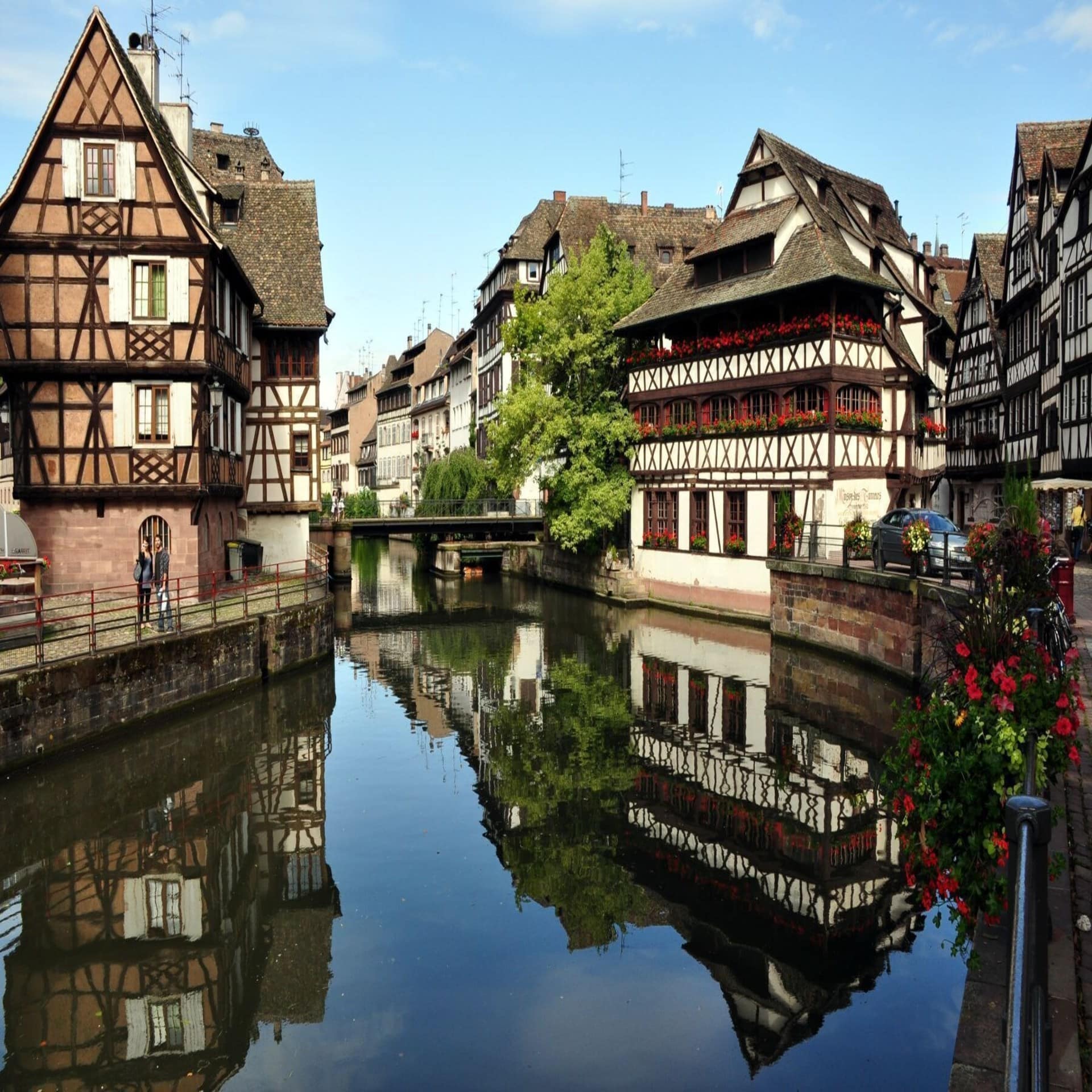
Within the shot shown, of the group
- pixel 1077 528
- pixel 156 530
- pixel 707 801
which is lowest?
pixel 707 801

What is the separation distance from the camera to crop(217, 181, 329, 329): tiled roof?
117ft

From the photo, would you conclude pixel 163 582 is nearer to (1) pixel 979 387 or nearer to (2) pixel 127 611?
(2) pixel 127 611

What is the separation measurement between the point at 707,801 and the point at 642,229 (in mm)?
40988

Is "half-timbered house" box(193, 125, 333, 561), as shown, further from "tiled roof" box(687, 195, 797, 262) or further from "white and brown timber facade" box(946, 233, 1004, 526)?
"white and brown timber facade" box(946, 233, 1004, 526)

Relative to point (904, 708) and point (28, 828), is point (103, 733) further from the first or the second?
point (904, 708)

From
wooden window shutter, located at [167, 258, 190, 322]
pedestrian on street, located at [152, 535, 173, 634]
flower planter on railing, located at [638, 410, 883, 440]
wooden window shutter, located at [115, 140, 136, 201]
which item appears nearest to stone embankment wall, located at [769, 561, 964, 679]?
flower planter on railing, located at [638, 410, 883, 440]

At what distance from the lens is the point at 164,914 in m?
11.8


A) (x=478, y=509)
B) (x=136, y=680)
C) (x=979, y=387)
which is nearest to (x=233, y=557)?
(x=136, y=680)

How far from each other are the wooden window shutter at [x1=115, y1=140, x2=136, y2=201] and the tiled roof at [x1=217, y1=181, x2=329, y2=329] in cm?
1006

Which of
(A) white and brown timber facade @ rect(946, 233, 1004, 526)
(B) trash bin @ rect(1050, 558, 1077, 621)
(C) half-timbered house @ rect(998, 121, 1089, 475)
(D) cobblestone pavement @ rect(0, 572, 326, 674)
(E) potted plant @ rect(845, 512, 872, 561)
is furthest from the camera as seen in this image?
(A) white and brown timber facade @ rect(946, 233, 1004, 526)

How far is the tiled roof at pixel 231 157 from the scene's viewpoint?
3938cm

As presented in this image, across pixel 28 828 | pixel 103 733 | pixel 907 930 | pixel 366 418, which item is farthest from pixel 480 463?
pixel 366 418

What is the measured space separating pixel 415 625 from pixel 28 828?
22.6m

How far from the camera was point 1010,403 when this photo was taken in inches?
1647
